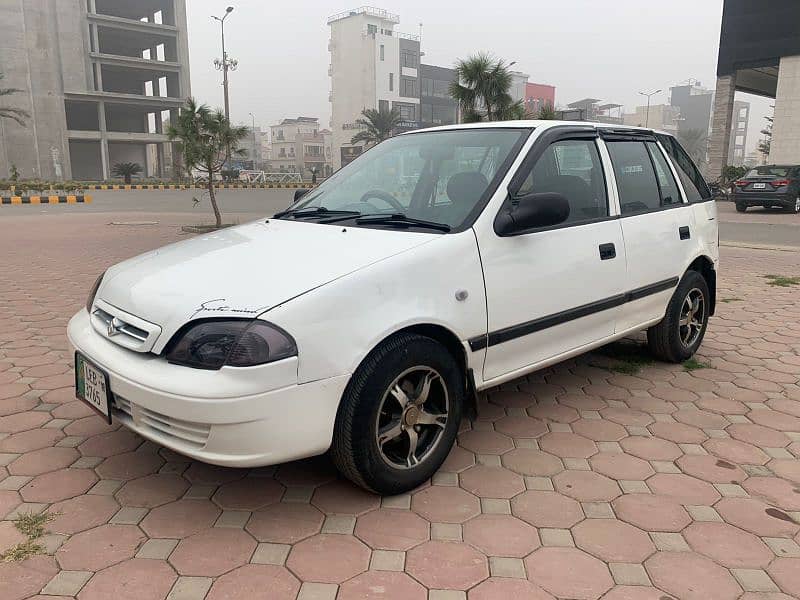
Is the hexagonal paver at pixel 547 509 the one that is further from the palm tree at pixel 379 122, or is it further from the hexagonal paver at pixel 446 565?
the palm tree at pixel 379 122

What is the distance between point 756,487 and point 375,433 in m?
1.80

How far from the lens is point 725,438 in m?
3.46

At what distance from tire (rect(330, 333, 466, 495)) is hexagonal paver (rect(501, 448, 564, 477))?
389 millimetres

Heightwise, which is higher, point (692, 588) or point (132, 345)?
point (132, 345)

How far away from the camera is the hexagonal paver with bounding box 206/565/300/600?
2.19 m

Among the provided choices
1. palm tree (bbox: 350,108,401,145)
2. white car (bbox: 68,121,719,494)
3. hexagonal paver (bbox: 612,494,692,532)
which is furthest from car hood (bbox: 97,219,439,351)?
palm tree (bbox: 350,108,401,145)

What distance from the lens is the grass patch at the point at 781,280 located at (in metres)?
7.79

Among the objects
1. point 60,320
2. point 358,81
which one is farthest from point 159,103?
point 60,320

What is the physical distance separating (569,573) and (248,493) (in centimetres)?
142

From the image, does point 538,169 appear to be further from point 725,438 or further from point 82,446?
point 82,446

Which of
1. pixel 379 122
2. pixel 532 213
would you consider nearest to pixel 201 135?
pixel 532 213

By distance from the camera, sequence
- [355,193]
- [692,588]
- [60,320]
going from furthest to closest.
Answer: [60,320], [355,193], [692,588]

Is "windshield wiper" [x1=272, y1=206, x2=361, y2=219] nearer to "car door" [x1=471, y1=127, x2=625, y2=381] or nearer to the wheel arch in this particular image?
"car door" [x1=471, y1=127, x2=625, y2=381]

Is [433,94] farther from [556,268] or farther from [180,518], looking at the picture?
[180,518]
